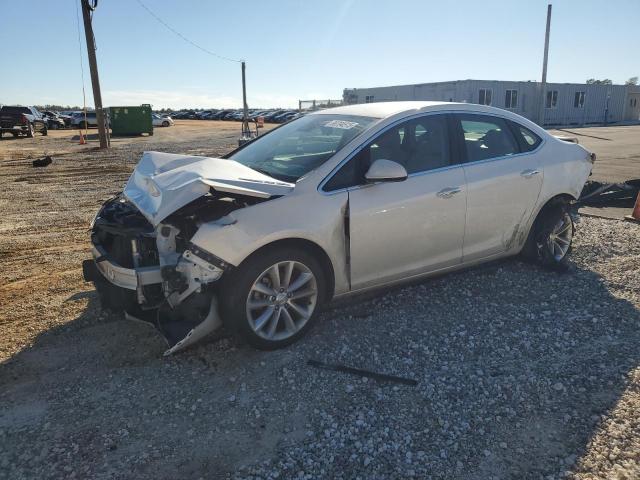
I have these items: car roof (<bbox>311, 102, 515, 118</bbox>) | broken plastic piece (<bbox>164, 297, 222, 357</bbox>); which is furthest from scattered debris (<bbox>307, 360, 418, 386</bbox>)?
car roof (<bbox>311, 102, 515, 118</bbox>)

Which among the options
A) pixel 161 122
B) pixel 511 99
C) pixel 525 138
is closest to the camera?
pixel 525 138

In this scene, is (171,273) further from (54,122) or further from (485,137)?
(54,122)

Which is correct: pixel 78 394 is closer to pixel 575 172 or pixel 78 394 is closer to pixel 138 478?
pixel 138 478

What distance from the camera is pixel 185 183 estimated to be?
11.3ft

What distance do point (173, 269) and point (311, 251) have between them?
38.9 inches

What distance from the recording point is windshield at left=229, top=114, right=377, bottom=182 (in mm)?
3990

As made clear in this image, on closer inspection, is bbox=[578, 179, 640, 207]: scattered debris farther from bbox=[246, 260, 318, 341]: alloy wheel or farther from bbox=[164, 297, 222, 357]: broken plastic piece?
bbox=[164, 297, 222, 357]: broken plastic piece

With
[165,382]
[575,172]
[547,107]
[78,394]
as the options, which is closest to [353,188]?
[165,382]

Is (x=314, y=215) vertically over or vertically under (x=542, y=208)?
over

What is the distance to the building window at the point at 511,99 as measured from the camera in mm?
37344

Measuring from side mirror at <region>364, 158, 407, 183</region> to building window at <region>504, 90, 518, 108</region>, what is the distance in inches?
1464

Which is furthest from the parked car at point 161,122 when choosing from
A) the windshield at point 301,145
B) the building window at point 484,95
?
the windshield at point 301,145

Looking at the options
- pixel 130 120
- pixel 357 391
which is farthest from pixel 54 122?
pixel 357 391

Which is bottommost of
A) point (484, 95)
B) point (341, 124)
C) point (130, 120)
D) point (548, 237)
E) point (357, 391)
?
point (357, 391)
